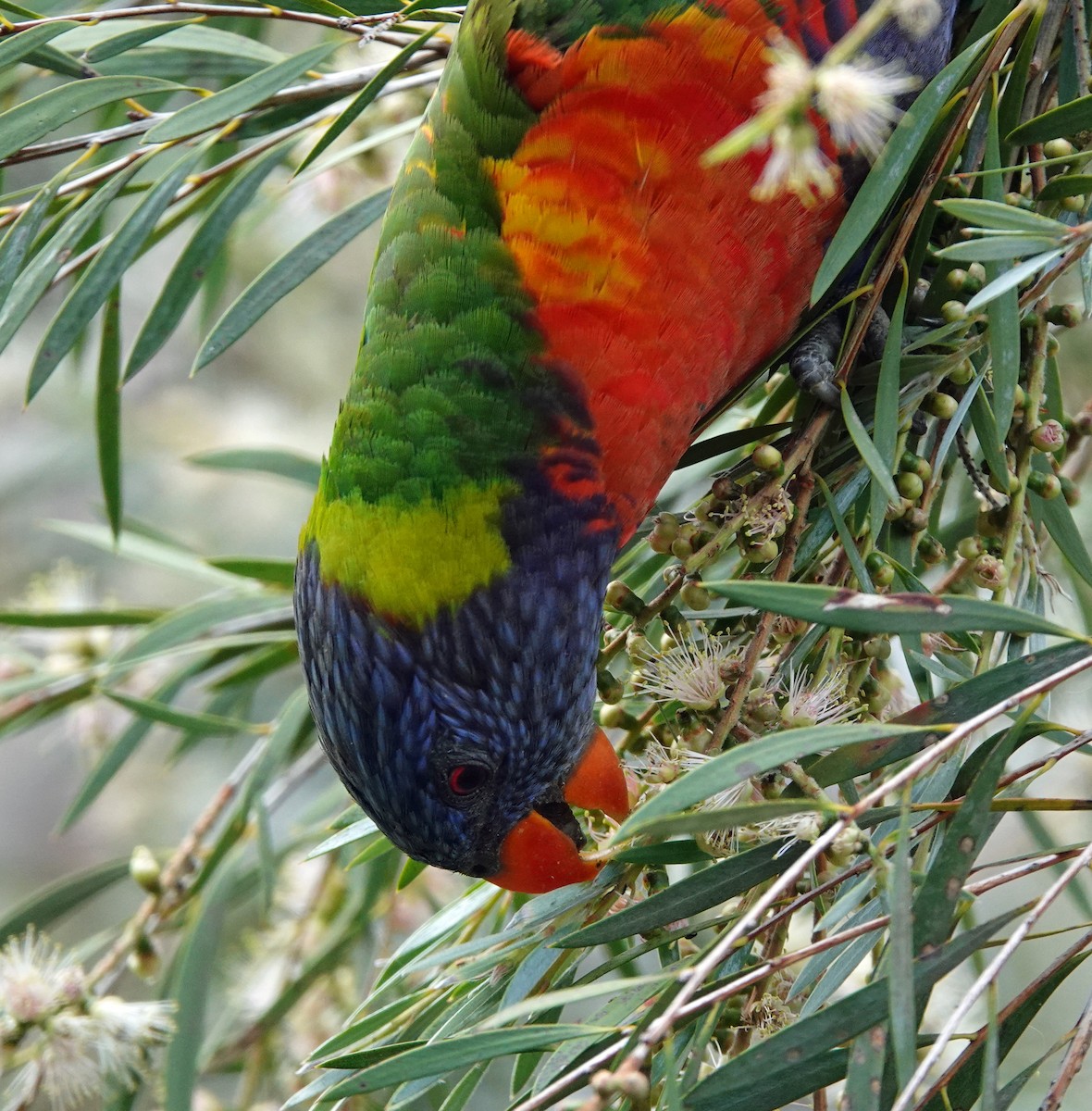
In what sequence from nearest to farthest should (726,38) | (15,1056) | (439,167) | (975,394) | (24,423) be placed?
(975,394), (726,38), (439,167), (15,1056), (24,423)

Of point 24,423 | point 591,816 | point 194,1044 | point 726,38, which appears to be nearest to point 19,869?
point 24,423

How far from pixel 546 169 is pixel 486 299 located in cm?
15

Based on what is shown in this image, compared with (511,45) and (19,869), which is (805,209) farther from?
(19,869)

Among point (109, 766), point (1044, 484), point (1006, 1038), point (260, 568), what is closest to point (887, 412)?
point (1044, 484)

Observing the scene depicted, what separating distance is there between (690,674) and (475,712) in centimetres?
26

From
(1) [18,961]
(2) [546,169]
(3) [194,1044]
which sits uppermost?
(2) [546,169]

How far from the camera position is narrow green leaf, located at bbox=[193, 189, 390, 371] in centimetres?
141

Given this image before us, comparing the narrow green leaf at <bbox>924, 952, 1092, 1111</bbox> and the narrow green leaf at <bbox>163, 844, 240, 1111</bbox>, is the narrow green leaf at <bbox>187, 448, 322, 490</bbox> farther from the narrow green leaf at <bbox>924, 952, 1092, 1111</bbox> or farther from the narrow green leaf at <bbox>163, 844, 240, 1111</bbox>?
the narrow green leaf at <bbox>924, 952, 1092, 1111</bbox>

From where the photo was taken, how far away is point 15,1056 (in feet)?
4.76

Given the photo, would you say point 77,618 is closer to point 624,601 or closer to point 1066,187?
point 624,601

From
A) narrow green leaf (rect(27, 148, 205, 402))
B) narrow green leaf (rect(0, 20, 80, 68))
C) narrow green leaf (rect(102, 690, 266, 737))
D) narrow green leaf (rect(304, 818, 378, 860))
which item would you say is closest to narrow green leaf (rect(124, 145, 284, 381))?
narrow green leaf (rect(27, 148, 205, 402))

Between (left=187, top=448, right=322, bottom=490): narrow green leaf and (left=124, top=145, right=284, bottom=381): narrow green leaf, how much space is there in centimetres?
41

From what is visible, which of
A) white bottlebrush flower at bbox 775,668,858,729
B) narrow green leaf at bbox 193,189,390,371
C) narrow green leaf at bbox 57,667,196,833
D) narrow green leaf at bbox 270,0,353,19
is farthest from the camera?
narrow green leaf at bbox 57,667,196,833

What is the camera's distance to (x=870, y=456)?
921 mm
